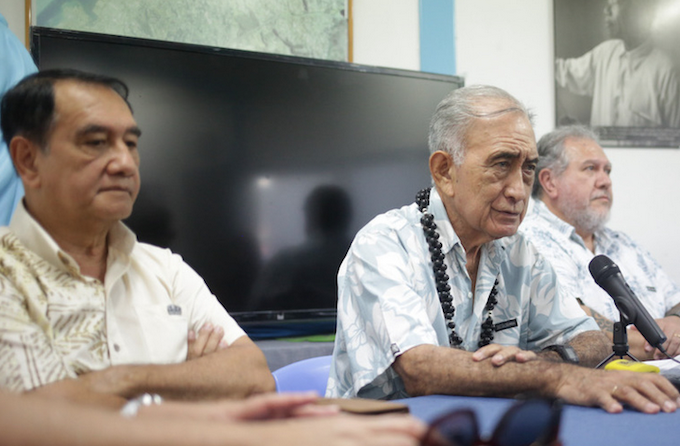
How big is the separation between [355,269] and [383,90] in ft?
6.28

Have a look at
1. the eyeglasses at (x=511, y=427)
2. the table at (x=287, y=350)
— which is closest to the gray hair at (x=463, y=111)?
the eyeglasses at (x=511, y=427)

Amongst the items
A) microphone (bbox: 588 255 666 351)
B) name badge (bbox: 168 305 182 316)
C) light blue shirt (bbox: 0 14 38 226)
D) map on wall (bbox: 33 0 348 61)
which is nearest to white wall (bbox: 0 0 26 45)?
map on wall (bbox: 33 0 348 61)

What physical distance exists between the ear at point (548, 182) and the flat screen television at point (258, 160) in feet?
2.58

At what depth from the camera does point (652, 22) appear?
14.4 ft

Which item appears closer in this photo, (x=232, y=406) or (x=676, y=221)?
(x=232, y=406)

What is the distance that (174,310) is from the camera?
5.24ft

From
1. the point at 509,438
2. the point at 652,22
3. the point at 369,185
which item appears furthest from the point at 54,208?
the point at 652,22

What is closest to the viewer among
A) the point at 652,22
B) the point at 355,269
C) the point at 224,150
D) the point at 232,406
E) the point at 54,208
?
the point at 232,406

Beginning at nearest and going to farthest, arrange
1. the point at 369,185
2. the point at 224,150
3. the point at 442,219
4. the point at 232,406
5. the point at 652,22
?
the point at 232,406 < the point at 442,219 < the point at 224,150 < the point at 369,185 < the point at 652,22

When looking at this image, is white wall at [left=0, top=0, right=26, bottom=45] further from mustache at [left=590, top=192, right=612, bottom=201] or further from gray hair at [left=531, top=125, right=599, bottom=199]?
mustache at [left=590, top=192, right=612, bottom=201]

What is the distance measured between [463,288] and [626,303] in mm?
498

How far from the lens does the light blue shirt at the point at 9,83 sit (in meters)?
1.92

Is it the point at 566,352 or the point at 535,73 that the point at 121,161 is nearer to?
the point at 566,352

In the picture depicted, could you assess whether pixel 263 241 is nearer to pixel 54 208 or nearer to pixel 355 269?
pixel 355 269
